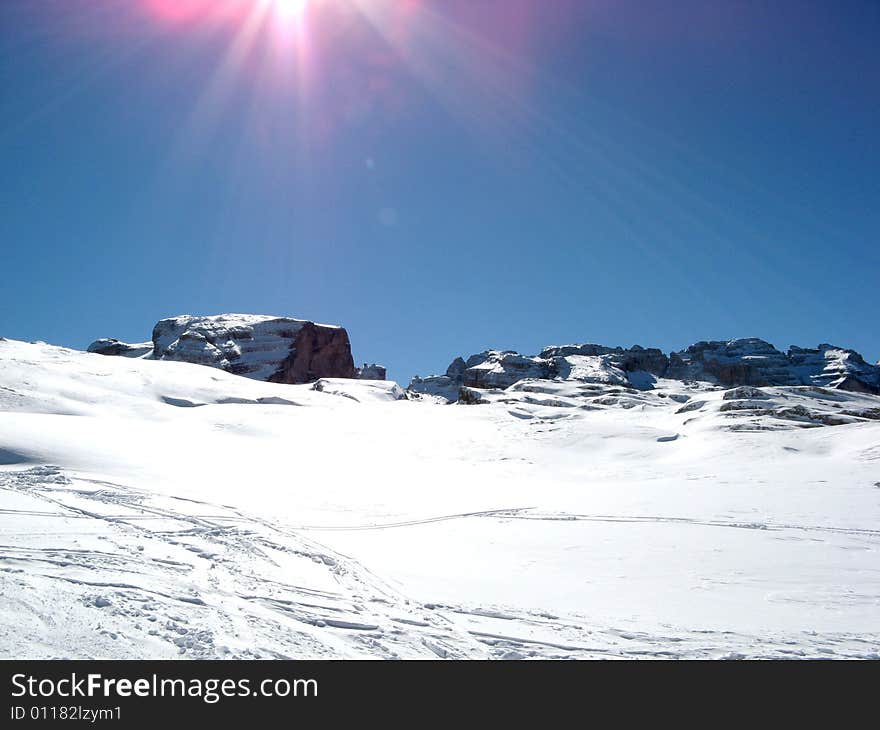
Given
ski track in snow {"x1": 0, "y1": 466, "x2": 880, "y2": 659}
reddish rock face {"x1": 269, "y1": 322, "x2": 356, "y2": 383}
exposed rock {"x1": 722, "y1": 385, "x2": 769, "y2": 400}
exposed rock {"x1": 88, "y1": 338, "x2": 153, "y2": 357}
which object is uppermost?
exposed rock {"x1": 88, "y1": 338, "x2": 153, "y2": 357}

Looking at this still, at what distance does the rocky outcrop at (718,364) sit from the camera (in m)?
138

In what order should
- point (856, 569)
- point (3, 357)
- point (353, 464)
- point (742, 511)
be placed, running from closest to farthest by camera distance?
point (856, 569)
point (742, 511)
point (353, 464)
point (3, 357)

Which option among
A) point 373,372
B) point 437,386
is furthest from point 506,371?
point 373,372

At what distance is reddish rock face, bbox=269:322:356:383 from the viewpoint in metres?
89.8

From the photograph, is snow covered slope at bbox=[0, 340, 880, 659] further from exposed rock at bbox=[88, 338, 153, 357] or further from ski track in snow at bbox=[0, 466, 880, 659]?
exposed rock at bbox=[88, 338, 153, 357]

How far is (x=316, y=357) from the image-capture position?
3713 inches

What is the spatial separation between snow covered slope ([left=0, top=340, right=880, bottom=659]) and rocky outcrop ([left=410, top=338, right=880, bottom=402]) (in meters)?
100

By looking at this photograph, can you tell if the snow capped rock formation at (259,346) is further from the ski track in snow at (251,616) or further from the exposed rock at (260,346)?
the ski track in snow at (251,616)

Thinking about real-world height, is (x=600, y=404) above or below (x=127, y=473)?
above

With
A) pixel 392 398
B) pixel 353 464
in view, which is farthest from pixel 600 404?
pixel 353 464

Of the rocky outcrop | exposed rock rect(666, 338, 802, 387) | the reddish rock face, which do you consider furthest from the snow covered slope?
exposed rock rect(666, 338, 802, 387)
